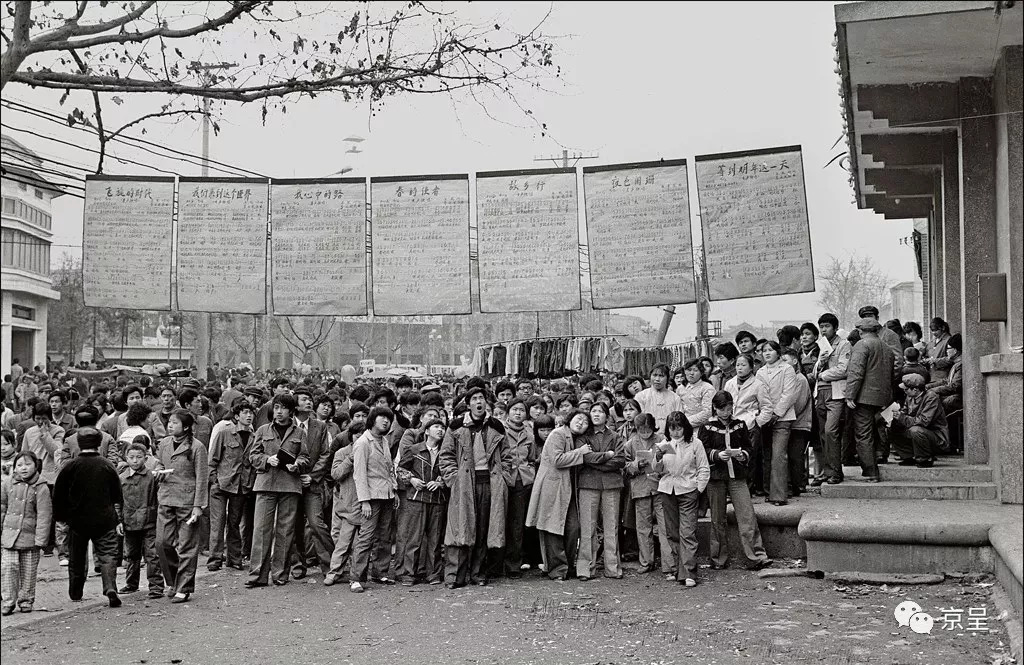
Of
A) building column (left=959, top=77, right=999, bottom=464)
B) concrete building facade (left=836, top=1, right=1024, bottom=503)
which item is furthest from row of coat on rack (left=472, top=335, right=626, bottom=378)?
building column (left=959, top=77, right=999, bottom=464)

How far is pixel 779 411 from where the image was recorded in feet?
31.6

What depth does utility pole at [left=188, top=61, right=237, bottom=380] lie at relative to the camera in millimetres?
5543

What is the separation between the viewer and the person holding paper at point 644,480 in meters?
9.56

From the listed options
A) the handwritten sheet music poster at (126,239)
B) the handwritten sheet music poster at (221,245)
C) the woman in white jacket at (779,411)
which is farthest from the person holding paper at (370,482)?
the woman in white jacket at (779,411)

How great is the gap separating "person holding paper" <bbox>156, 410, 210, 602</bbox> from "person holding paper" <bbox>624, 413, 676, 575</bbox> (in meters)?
4.11

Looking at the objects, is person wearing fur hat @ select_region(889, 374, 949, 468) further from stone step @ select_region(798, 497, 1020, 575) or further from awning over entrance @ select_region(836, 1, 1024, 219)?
awning over entrance @ select_region(836, 1, 1024, 219)

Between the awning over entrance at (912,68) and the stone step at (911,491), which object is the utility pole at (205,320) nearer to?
the awning over entrance at (912,68)

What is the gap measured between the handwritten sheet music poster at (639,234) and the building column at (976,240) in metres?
2.86

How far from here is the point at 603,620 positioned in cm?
774

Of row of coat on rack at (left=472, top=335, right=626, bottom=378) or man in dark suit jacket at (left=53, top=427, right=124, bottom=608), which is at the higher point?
row of coat on rack at (left=472, top=335, right=626, bottom=378)

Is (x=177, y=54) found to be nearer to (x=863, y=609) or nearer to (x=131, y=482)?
(x=131, y=482)

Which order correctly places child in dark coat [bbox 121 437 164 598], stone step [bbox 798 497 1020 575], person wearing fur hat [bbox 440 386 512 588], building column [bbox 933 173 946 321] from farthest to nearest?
1. building column [bbox 933 173 946 321]
2. person wearing fur hat [bbox 440 386 512 588]
3. child in dark coat [bbox 121 437 164 598]
4. stone step [bbox 798 497 1020 575]

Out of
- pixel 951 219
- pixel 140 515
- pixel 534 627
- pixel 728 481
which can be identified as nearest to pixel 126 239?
pixel 140 515

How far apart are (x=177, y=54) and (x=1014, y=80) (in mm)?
7142
